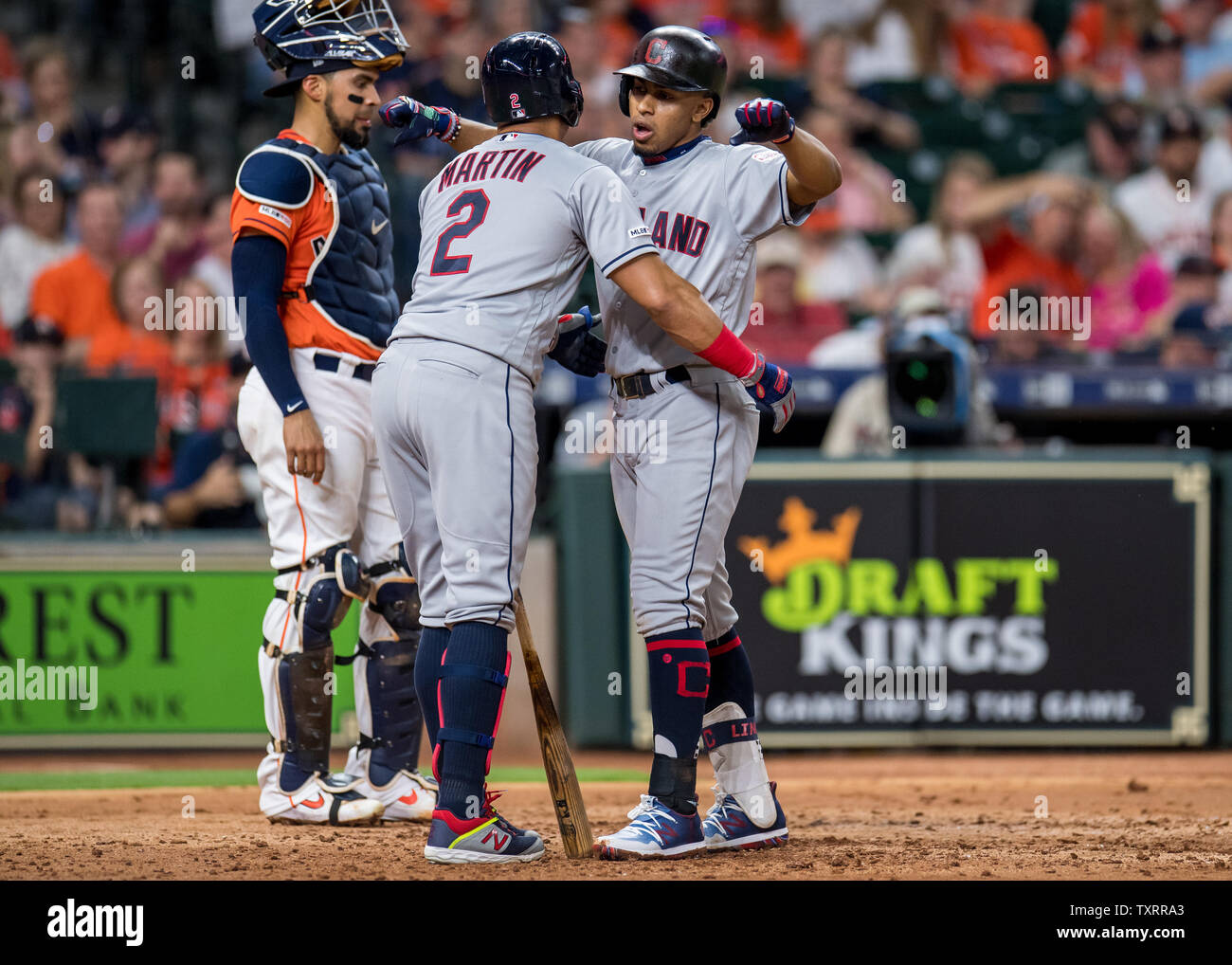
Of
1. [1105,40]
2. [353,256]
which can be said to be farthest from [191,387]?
[1105,40]

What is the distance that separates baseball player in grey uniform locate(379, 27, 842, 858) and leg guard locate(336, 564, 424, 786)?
0.81m

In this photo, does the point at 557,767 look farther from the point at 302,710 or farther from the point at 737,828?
the point at 302,710

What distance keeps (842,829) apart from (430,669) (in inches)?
58.1

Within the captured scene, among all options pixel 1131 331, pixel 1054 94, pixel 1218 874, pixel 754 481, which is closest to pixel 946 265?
pixel 1131 331

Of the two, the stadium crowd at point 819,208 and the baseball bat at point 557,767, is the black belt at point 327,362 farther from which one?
the stadium crowd at point 819,208

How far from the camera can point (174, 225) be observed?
28.2 ft

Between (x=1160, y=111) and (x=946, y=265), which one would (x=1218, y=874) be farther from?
(x=1160, y=111)

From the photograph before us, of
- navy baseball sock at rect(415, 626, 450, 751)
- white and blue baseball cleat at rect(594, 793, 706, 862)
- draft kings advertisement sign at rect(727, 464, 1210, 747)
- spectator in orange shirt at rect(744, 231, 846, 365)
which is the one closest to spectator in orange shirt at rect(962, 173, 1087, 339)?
spectator in orange shirt at rect(744, 231, 846, 365)

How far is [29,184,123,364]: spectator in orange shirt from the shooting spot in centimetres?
793

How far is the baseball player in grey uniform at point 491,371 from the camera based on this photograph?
3.56 meters

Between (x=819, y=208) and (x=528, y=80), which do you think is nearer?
(x=528, y=80)

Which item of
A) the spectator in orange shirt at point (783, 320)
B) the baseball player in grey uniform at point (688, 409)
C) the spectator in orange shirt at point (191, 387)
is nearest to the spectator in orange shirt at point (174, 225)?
the spectator in orange shirt at point (191, 387)

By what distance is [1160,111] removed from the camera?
9617 millimetres

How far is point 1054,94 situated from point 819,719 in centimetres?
538
